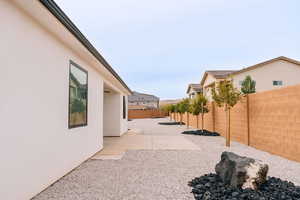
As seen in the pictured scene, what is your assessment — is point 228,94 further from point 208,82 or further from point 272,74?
point 208,82

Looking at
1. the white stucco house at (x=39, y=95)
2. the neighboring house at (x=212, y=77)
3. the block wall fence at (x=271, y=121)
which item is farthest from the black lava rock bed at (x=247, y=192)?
the neighboring house at (x=212, y=77)

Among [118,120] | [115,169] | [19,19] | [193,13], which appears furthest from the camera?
[118,120]

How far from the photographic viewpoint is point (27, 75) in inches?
135

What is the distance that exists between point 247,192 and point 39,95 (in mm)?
3827

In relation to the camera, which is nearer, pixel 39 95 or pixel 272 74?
pixel 39 95

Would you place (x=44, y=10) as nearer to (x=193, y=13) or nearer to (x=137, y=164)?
(x=137, y=164)

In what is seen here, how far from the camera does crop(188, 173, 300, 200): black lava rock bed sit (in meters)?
3.29

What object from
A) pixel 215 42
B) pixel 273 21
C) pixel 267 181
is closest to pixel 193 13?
pixel 273 21

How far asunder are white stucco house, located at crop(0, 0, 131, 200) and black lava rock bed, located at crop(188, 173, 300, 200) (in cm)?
278

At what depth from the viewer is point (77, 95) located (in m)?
5.68

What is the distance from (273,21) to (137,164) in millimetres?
9508

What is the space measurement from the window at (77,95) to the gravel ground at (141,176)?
126 cm

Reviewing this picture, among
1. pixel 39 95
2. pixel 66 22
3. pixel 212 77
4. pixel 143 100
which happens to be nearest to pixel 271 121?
pixel 66 22

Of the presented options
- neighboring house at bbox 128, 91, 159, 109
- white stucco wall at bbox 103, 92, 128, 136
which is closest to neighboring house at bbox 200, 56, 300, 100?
white stucco wall at bbox 103, 92, 128, 136
